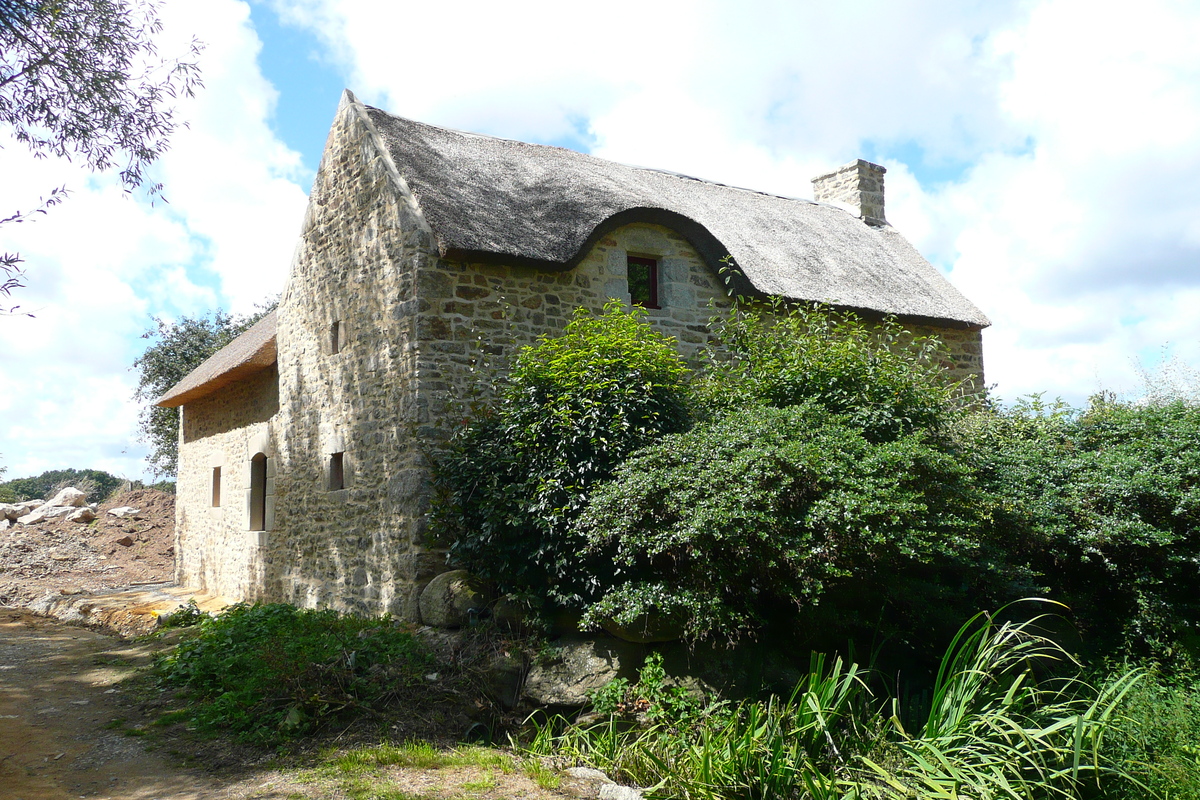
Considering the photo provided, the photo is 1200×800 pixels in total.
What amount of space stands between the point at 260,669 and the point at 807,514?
4.22 metres

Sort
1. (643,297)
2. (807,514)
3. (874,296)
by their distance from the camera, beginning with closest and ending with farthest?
(807,514), (643,297), (874,296)

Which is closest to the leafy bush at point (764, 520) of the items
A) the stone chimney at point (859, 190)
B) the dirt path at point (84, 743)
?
the dirt path at point (84, 743)

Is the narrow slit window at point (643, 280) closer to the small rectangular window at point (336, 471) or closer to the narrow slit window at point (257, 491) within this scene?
the small rectangular window at point (336, 471)

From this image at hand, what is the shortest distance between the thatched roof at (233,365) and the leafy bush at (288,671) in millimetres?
4862

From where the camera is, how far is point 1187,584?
7.07 metres

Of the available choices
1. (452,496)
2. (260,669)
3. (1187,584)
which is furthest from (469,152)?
(1187,584)

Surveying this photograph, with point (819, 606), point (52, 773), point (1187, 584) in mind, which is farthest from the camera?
point (1187, 584)

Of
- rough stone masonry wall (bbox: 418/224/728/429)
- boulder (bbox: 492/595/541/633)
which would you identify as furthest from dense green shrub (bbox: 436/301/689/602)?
rough stone masonry wall (bbox: 418/224/728/429)

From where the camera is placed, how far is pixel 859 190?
14.6 metres

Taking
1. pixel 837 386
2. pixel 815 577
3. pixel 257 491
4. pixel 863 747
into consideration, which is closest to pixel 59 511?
pixel 257 491

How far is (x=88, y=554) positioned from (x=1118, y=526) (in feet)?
59.9

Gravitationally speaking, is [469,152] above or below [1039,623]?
above

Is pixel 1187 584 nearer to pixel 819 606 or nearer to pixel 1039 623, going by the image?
pixel 1039 623

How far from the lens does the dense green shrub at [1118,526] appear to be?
6.83 m
